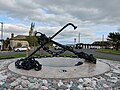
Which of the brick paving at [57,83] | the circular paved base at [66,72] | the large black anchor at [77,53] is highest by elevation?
the large black anchor at [77,53]

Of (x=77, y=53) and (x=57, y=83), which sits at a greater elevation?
(x=77, y=53)

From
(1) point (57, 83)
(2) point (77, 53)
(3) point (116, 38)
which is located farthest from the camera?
(3) point (116, 38)

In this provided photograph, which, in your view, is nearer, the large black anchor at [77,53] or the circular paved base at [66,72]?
the circular paved base at [66,72]

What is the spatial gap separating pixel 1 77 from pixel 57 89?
2.19 meters

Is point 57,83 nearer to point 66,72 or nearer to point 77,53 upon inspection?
point 66,72

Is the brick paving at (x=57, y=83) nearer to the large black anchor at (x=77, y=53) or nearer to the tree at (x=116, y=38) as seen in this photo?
the large black anchor at (x=77, y=53)

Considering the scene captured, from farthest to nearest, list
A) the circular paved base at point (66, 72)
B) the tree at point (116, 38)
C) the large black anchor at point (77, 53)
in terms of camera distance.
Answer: the tree at point (116, 38) < the large black anchor at point (77, 53) < the circular paved base at point (66, 72)

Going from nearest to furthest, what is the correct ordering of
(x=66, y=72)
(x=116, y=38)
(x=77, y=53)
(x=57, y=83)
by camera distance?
(x=57, y=83) < (x=66, y=72) < (x=77, y=53) < (x=116, y=38)

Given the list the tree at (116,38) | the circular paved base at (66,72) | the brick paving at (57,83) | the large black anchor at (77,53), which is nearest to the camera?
the brick paving at (57,83)

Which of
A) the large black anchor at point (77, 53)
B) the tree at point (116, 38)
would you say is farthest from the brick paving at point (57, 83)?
the tree at point (116, 38)

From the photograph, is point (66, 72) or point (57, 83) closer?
point (57, 83)

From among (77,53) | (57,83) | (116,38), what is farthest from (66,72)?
(116,38)

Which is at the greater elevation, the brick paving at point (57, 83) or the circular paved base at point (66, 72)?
the circular paved base at point (66, 72)

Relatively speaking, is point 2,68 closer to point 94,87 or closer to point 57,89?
point 57,89
